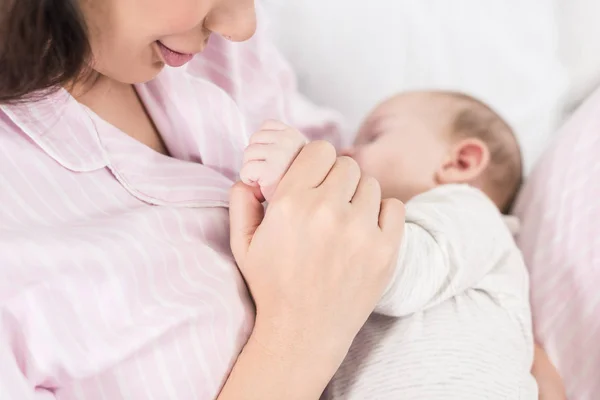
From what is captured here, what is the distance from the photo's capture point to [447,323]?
79 centimetres

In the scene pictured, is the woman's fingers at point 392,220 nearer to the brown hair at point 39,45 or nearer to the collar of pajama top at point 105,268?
A: the collar of pajama top at point 105,268

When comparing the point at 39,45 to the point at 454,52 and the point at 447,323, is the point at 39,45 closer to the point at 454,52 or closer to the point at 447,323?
the point at 447,323

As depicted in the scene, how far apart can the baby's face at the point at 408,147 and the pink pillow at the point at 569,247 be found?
18cm

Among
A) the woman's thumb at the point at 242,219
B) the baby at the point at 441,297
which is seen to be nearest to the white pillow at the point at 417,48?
the baby at the point at 441,297

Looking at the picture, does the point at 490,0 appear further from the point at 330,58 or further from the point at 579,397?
the point at 579,397

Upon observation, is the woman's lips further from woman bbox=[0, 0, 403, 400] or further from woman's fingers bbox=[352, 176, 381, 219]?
woman's fingers bbox=[352, 176, 381, 219]

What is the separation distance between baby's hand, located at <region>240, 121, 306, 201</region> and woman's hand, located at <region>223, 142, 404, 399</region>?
12 millimetres

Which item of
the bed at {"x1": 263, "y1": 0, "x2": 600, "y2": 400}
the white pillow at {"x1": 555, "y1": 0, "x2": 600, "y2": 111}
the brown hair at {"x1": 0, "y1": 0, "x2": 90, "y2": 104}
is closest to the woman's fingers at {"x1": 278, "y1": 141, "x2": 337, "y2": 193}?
the brown hair at {"x1": 0, "y1": 0, "x2": 90, "y2": 104}

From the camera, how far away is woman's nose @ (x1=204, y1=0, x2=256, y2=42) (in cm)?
62

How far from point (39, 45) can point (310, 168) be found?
29cm

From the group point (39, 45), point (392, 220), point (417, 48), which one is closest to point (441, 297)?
point (392, 220)

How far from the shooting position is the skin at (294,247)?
0.63 metres

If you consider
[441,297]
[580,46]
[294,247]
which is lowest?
[441,297]

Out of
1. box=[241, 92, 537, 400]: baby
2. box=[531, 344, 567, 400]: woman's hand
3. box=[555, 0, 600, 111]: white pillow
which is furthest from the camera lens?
box=[555, 0, 600, 111]: white pillow
